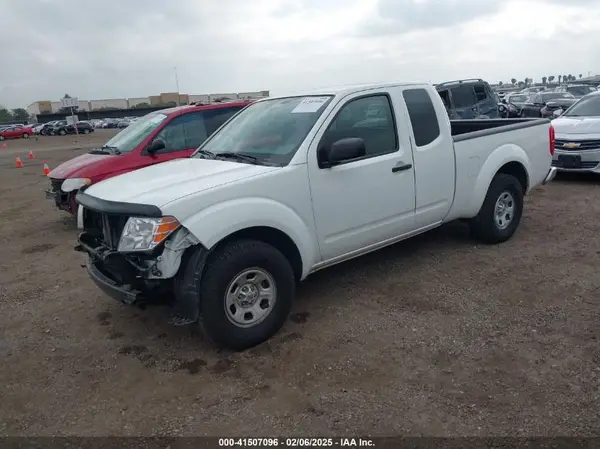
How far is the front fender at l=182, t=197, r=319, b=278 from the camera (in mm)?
3330

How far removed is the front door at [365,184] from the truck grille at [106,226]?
1.49 meters

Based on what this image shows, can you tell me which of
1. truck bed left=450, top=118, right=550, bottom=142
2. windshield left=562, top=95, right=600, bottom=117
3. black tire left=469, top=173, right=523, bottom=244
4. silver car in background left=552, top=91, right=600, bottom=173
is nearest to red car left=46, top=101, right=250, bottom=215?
truck bed left=450, top=118, right=550, bottom=142

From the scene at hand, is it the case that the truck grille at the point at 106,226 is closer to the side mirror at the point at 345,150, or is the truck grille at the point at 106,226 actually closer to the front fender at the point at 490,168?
the side mirror at the point at 345,150

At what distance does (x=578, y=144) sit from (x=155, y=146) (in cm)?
721

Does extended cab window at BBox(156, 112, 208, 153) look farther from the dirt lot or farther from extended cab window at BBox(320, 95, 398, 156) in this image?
extended cab window at BBox(320, 95, 398, 156)

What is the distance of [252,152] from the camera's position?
13.8 feet

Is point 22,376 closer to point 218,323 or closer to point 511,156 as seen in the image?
point 218,323

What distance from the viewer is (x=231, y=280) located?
11.4 ft

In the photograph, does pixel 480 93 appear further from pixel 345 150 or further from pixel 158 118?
pixel 345 150

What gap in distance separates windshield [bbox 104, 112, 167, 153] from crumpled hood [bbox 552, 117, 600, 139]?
23.4 feet

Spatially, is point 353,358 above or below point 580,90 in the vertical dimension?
below

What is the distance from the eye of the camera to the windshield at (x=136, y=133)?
7.48 metres

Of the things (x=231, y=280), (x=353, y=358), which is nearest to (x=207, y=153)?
(x=231, y=280)

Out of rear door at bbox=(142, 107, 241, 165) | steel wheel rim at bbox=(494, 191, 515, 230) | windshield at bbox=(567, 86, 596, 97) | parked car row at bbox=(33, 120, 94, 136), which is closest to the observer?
steel wheel rim at bbox=(494, 191, 515, 230)
